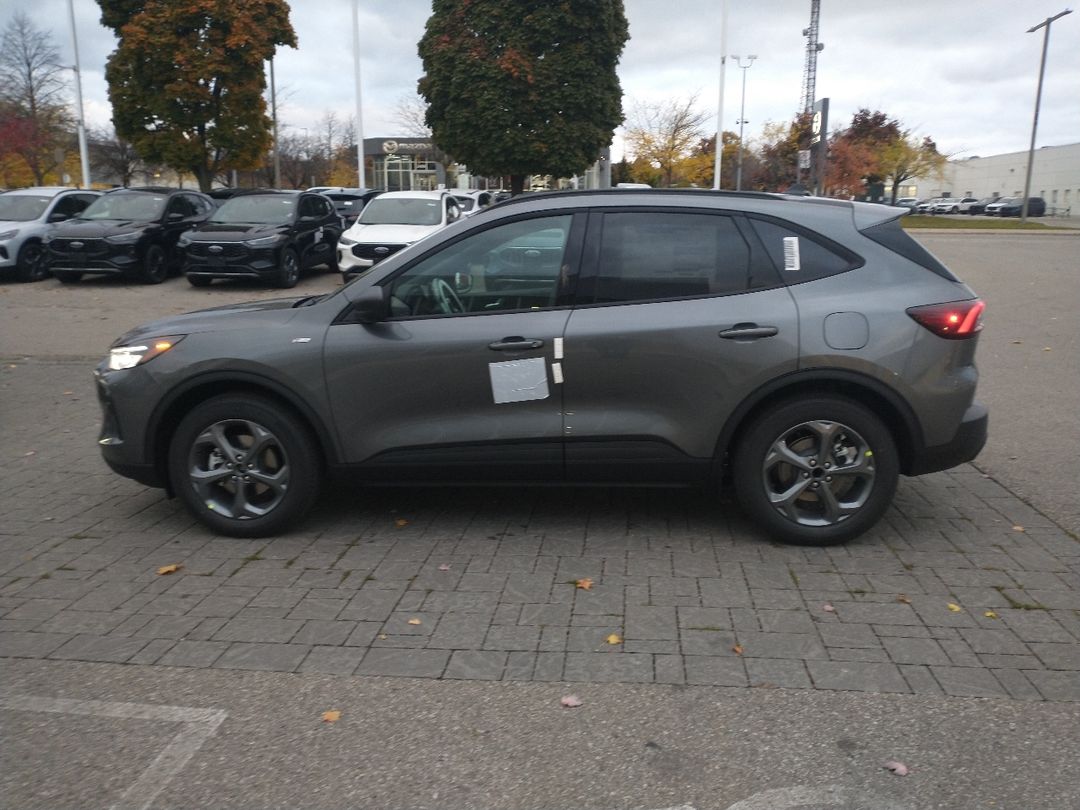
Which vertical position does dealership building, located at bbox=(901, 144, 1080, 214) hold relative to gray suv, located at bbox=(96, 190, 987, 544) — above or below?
above

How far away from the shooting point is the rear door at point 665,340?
4.71m

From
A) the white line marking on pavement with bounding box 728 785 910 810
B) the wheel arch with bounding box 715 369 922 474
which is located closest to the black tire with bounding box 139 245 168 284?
the wheel arch with bounding box 715 369 922 474

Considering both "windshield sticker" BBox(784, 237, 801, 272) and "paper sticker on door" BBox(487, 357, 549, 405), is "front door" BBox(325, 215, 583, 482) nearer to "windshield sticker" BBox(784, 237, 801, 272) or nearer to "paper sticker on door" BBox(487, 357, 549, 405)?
"paper sticker on door" BBox(487, 357, 549, 405)

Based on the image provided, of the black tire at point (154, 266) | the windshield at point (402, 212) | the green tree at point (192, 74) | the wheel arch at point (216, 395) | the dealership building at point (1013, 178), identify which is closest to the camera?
the wheel arch at point (216, 395)

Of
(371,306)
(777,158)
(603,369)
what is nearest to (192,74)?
(371,306)

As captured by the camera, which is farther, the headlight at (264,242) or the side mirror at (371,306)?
the headlight at (264,242)

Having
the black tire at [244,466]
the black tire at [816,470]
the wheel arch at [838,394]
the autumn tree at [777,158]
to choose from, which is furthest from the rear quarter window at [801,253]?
the autumn tree at [777,158]

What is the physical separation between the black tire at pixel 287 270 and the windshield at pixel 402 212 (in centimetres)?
141

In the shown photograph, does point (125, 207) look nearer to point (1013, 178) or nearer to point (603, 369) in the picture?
point (603, 369)

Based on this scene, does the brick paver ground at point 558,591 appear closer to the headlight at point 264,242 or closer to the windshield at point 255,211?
the headlight at point 264,242

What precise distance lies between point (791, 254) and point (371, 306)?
2.16 metres

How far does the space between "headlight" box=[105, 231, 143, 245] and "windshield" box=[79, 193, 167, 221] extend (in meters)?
0.83

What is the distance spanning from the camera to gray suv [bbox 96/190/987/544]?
15.5ft

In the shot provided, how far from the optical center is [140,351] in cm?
504
